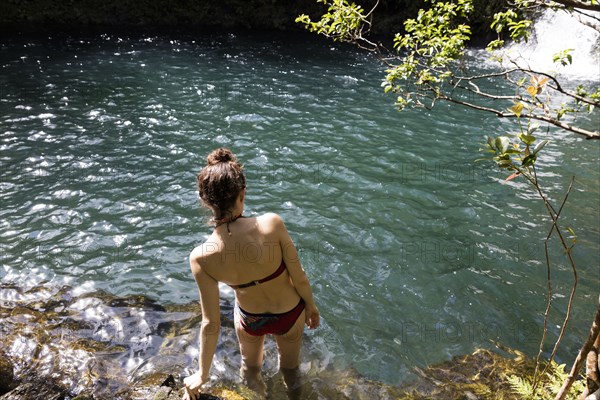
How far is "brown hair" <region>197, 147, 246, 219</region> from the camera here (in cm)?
282

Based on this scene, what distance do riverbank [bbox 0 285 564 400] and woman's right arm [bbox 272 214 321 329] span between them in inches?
42.9

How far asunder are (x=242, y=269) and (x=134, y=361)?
2404 mm

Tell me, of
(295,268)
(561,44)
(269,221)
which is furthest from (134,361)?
(561,44)

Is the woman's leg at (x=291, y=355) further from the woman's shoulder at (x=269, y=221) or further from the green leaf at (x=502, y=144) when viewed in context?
the green leaf at (x=502, y=144)

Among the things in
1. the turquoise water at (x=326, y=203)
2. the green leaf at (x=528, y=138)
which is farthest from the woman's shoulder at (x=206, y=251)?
the turquoise water at (x=326, y=203)

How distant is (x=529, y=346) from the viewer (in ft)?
17.1

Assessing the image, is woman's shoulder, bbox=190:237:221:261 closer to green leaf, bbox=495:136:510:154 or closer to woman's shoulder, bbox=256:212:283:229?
woman's shoulder, bbox=256:212:283:229

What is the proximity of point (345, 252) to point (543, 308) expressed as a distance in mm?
2812

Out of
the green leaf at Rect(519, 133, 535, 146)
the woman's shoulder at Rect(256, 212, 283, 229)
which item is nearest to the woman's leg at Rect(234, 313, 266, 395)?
the woman's shoulder at Rect(256, 212, 283, 229)

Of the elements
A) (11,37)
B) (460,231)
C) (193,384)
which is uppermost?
(193,384)

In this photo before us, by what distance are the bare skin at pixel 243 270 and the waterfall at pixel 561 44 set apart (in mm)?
18897

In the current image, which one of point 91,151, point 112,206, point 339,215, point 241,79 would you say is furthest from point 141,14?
point 339,215

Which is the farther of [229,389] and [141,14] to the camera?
[141,14]

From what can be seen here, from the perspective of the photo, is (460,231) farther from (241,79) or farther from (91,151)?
(241,79)
